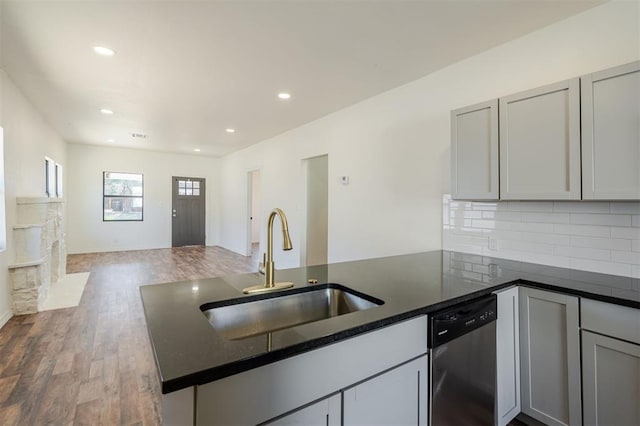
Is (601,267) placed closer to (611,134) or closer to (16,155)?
(611,134)

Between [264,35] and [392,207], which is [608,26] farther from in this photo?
[264,35]

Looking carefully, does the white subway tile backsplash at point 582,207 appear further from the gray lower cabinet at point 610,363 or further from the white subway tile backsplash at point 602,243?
the gray lower cabinet at point 610,363

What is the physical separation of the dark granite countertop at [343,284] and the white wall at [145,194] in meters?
7.68

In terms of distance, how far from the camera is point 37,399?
2.03m

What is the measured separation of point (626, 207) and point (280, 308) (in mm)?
→ 2173

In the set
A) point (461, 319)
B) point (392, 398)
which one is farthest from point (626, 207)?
point (392, 398)

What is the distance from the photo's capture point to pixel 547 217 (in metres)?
2.22

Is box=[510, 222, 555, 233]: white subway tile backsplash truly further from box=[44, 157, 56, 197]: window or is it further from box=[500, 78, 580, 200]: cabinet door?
box=[44, 157, 56, 197]: window

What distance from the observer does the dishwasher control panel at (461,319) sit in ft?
4.34

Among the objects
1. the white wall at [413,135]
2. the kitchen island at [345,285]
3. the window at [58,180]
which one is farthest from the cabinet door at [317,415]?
the window at [58,180]

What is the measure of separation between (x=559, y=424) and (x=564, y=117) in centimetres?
174

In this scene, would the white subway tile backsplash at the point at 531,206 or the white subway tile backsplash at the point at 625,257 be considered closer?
the white subway tile backsplash at the point at 625,257

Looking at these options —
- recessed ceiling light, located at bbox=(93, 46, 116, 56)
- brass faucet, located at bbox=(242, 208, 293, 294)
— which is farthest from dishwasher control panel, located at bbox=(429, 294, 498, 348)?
recessed ceiling light, located at bbox=(93, 46, 116, 56)

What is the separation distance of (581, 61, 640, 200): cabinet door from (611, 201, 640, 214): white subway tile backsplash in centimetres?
32
